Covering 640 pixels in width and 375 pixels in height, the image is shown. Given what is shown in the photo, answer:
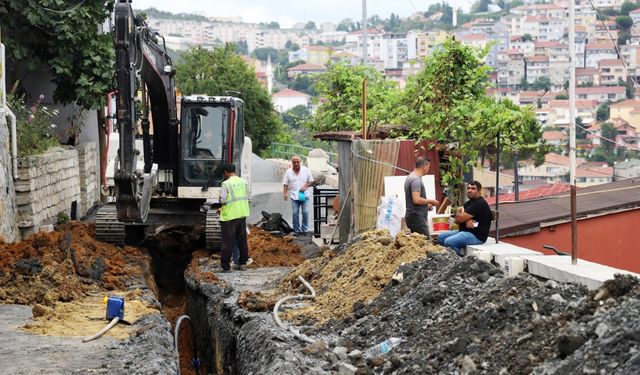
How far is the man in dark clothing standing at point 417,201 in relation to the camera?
16.0 m

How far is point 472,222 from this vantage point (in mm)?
15805

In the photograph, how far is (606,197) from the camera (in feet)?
67.5

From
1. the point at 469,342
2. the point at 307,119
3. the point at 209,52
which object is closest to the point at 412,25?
the point at 209,52

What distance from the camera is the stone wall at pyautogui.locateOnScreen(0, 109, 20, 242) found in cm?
1905

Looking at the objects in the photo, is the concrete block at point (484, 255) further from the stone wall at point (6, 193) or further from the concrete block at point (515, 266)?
the stone wall at point (6, 193)

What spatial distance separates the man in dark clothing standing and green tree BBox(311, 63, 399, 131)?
12.7 meters

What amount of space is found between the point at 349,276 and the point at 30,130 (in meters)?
10.3

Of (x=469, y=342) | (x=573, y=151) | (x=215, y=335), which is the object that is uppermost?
(x=573, y=151)

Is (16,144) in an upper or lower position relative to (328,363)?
upper

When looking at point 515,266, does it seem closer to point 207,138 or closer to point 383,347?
point 383,347

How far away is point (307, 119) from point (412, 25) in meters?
139

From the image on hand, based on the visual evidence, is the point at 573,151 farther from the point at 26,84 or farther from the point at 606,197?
the point at 26,84

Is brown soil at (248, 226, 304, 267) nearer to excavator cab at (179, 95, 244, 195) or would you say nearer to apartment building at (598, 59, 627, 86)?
excavator cab at (179, 95, 244, 195)

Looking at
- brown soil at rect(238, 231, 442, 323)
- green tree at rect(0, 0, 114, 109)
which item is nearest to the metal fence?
green tree at rect(0, 0, 114, 109)
